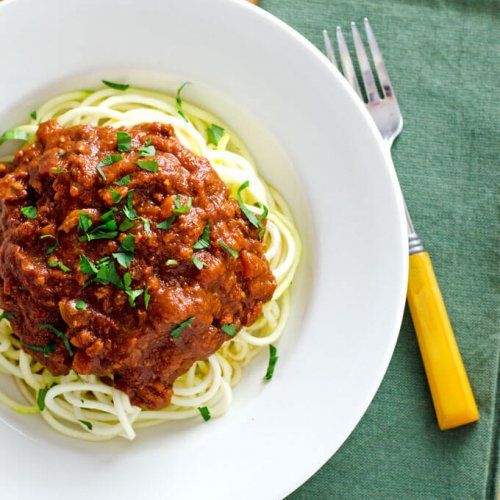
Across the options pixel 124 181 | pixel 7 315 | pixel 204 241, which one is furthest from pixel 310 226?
pixel 7 315

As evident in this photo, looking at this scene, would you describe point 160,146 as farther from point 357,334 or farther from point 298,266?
point 357,334

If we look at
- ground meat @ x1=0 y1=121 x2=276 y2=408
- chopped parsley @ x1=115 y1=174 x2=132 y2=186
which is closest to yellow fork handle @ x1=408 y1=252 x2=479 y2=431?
ground meat @ x1=0 y1=121 x2=276 y2=408

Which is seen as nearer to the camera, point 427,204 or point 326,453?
point 326,453

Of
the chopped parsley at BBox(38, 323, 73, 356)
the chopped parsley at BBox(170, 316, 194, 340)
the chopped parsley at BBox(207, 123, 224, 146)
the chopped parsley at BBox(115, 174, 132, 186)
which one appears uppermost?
the chopped parsley at BBox(115, 174, 132, 186)

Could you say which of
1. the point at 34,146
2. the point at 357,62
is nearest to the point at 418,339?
the point at 357,62

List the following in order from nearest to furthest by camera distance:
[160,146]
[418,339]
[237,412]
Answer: [160,146], [237,412], [418,339]

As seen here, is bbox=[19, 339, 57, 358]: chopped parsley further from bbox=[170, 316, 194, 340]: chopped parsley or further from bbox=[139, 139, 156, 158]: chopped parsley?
bbox=[139, 139, 156, 158]: chopped parsley

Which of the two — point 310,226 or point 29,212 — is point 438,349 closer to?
point 310,226
